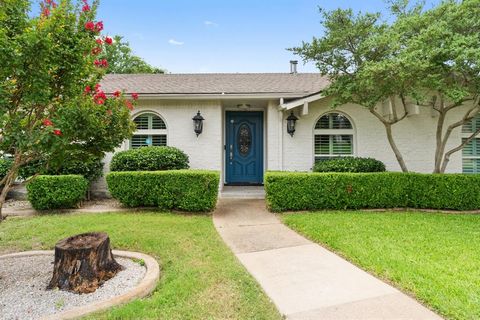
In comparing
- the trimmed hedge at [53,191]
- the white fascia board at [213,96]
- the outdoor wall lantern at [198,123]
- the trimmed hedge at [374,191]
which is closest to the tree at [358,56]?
the white fascia board at [213,96]

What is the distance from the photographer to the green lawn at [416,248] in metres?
2.69

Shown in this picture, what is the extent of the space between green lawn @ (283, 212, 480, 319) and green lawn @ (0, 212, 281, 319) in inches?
62.2

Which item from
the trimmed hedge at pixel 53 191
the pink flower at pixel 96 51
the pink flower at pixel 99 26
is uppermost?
the pink flower at pixel 99 26

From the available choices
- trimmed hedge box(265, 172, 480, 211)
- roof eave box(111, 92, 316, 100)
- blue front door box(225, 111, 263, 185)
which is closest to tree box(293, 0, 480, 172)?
roof eave box(111, 92, 316, 100)

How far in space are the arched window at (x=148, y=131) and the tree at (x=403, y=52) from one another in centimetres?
483

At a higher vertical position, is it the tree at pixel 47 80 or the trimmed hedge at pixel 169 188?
the tree at pixel 47 80

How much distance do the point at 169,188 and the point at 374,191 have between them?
4.98 metres

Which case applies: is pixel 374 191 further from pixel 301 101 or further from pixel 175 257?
pixel 175 257

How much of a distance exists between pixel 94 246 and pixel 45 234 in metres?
2.61

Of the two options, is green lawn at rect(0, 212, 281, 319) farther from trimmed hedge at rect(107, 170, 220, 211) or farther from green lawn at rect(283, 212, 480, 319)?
green lawn at rect(283, 212, 480, 319)

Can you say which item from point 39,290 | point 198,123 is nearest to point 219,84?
point 198,123

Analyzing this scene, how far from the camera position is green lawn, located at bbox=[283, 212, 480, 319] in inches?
106

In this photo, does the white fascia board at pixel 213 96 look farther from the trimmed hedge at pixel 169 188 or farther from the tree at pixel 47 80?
the tree at pixel 47 80

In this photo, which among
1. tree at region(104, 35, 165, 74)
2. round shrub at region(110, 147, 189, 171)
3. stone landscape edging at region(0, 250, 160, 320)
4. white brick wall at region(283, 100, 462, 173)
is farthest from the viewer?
tree at region(104, 35, 165, 74)
